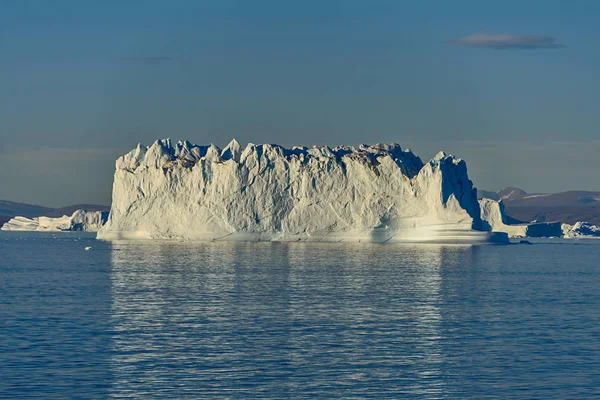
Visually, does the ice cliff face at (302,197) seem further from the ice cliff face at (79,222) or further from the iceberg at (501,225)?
the ice cliff face at (79,222)

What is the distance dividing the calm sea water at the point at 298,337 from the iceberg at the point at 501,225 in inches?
2726

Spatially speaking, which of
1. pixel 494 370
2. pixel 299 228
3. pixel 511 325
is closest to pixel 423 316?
pixel 511 325

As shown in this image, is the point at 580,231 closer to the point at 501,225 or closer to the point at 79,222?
the point at 501,225

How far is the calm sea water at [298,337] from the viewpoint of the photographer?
19.5m

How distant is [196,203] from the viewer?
98.6 metres

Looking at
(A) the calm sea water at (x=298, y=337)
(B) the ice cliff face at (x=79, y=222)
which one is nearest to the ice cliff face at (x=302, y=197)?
(A) the calm sea water at (x=298, y=337)

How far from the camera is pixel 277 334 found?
1040 inches

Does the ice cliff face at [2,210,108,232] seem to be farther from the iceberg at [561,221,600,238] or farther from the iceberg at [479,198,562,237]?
the iceberg at [561,221,600,238]

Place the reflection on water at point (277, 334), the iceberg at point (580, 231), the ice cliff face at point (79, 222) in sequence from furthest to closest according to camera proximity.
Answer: the ice cliff face at point (79, 222)
the iceberg at point (580, 231)
the reflection on water at point (277, 334)

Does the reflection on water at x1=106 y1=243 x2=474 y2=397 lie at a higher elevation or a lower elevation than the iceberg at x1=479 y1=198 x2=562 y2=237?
lower

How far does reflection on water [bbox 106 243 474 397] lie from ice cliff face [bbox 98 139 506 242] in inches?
1529

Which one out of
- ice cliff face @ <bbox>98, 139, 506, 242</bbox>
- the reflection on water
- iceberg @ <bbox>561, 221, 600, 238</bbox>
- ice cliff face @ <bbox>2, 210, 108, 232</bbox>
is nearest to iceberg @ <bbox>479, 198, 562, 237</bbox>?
ice cliff face @ <bbox>98, 139, 506, 242</bbox>

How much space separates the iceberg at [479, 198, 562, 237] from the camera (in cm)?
11950

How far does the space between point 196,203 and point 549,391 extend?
81185mm
